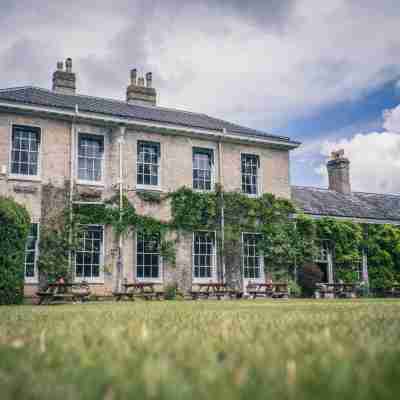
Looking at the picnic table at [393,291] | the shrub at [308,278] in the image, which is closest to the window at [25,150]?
the shrub at [308,278]

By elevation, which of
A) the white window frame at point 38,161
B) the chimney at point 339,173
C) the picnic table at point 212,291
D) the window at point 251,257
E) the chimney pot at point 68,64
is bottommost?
the picnic table at point 212,291

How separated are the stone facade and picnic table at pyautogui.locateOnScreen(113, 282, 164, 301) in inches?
20.3

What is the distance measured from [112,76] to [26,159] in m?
6.74

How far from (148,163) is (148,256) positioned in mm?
3537

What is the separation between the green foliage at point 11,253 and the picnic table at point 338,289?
464 inches

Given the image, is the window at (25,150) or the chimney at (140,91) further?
the chimney at (140,91)

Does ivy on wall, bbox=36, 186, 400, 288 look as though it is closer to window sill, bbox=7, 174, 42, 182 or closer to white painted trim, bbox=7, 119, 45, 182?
window sill, bbox=7, 174, 42, 182

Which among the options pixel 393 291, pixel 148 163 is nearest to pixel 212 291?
pixel 148 163

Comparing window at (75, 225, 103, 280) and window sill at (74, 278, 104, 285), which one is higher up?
window at (75, 225, 103, 280)

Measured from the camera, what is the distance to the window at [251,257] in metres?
20.2

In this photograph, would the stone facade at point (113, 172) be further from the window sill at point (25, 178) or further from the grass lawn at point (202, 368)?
the grass lawn at point (202, 368)

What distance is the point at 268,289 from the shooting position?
1967cm

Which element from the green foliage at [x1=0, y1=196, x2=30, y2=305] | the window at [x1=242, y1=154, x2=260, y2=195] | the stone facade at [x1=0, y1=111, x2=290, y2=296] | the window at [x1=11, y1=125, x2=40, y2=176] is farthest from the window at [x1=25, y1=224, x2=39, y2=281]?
the window at [x1=242, y1=154, x2=260, y2=195]

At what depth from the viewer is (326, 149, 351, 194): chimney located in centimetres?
2770
